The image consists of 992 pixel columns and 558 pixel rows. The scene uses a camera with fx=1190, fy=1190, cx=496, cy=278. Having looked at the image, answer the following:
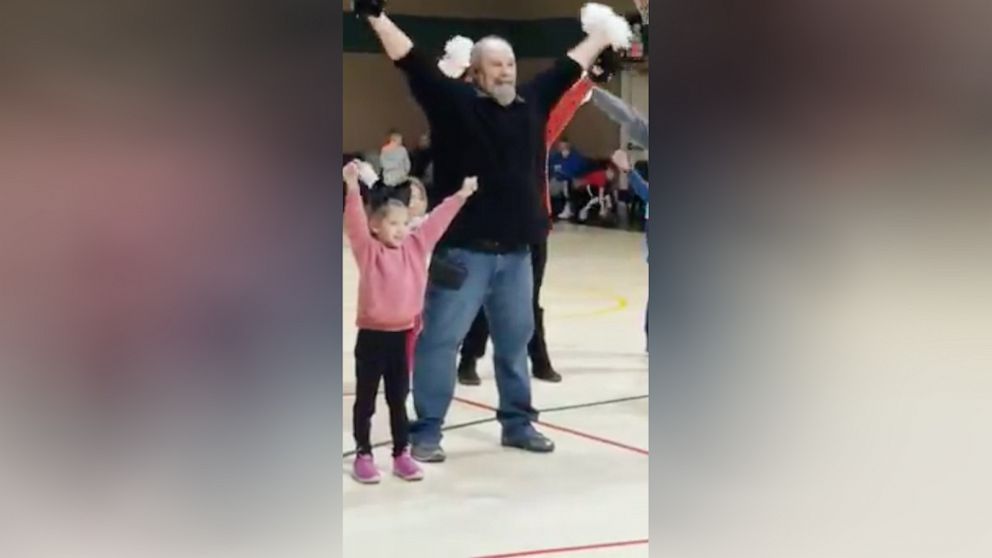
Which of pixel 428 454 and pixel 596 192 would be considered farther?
pixel 596 192

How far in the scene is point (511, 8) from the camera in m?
1.44

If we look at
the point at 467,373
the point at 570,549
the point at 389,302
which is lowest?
the point at 570,549

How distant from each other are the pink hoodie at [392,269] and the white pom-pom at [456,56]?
147mm

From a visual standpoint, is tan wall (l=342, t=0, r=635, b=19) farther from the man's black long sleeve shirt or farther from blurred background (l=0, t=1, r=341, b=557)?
blurred background (l=0, t=1, r=341, b=557)

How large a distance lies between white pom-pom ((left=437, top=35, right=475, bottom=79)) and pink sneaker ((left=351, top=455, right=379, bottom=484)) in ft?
1.48

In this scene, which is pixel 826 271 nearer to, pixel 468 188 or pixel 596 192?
pixel 468 188

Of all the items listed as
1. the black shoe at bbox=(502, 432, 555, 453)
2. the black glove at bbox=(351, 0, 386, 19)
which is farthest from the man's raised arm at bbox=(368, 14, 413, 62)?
the black shoe at bbox=(502, 432, 555, 453)

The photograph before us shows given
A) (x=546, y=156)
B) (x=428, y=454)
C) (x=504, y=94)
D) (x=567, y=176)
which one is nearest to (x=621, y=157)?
(x=546, y=156)

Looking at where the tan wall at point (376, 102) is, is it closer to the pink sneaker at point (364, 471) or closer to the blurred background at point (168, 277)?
the blurred background at point (168, 277)

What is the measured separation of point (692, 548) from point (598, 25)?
0.63 meters

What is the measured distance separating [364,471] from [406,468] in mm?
60

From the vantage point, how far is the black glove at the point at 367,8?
1245 mm

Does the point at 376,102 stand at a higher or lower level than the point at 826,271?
higher

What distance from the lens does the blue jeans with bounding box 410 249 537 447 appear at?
4.67 ft
